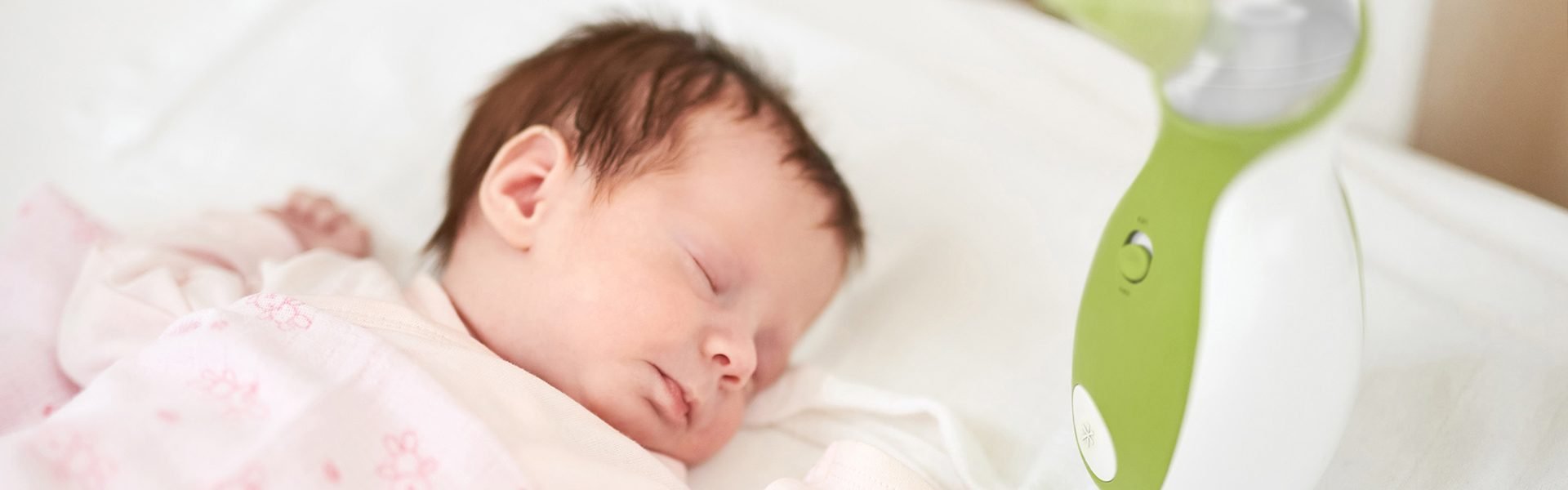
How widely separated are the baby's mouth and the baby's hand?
43 cm

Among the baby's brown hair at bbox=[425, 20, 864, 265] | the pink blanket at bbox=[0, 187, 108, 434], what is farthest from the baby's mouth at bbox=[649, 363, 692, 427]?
the pink blanket at bbox=[0, 187, 108, 434]

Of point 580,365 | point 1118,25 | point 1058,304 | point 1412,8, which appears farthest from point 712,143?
point 1412,8

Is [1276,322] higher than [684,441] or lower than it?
higher

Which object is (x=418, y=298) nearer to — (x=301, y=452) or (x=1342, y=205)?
(x=301, y=452)

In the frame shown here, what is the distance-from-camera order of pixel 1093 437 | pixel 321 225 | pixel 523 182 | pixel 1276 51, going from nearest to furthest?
pixel 1276 51
pixel 1093 437
pixel 523 182
pixel 321 225

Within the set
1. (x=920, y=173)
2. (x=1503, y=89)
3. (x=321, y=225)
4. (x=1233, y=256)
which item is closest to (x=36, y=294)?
(x=321, y=225)

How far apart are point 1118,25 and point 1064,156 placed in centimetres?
62

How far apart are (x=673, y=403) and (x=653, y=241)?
0.12m

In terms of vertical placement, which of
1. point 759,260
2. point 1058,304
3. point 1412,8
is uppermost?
point 1412,8

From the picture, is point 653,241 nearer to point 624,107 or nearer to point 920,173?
point 624,107

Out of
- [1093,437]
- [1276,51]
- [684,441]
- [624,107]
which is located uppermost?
[1276,51]

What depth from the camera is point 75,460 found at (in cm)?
79

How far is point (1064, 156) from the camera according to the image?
1.21 metres

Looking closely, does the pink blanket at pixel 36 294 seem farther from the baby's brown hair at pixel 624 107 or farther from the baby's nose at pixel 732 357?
the baby's nose at pixel 732 357
